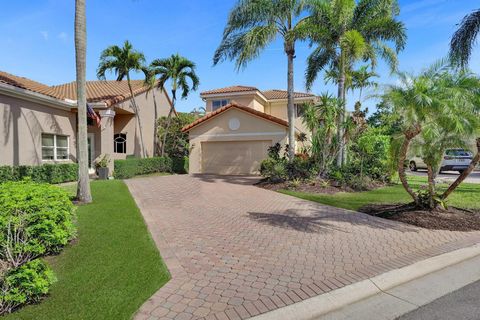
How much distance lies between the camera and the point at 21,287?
3557 mm

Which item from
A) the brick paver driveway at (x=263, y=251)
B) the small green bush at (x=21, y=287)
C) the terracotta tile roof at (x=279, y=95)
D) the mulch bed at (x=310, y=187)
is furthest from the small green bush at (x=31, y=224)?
the terracotta tile roof at (x=279, y=95)

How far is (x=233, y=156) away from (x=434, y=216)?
13.7 m

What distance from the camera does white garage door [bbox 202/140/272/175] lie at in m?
19.9

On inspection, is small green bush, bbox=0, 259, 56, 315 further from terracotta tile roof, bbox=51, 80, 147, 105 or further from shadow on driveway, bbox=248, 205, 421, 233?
terracotta tile roof, bbox=51, 80, 147, 105

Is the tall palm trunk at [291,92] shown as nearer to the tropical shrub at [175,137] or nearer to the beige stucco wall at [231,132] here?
the beige stucco wall at [231,132]

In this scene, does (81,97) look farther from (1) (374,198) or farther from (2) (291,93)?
(1) (374,198)

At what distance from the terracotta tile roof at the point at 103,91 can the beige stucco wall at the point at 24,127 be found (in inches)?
69.6

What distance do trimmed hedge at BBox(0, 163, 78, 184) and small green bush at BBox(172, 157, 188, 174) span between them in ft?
27.1

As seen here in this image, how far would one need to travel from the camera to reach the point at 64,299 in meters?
3.73

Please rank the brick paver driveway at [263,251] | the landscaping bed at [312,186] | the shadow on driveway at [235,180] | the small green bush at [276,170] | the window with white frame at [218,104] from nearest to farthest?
the brick paver driveway at [263,251]
the landscaping bed at [312,186]
the small green bush at [276,170]
the shadow on driveway at [235,180]
the window with white frame at [218,104]

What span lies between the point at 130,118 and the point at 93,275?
1903 centimetres

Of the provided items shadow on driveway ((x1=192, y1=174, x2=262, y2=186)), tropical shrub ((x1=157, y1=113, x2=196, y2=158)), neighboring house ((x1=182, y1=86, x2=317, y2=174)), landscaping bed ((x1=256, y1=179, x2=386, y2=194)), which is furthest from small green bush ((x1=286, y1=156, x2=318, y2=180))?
tropical shrub ((x1=157, y1=113, x2=196, y2=158))

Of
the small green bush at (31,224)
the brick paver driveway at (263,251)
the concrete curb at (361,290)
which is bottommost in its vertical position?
the concrete curb at (361,290)

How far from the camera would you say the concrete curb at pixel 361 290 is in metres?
3.56
